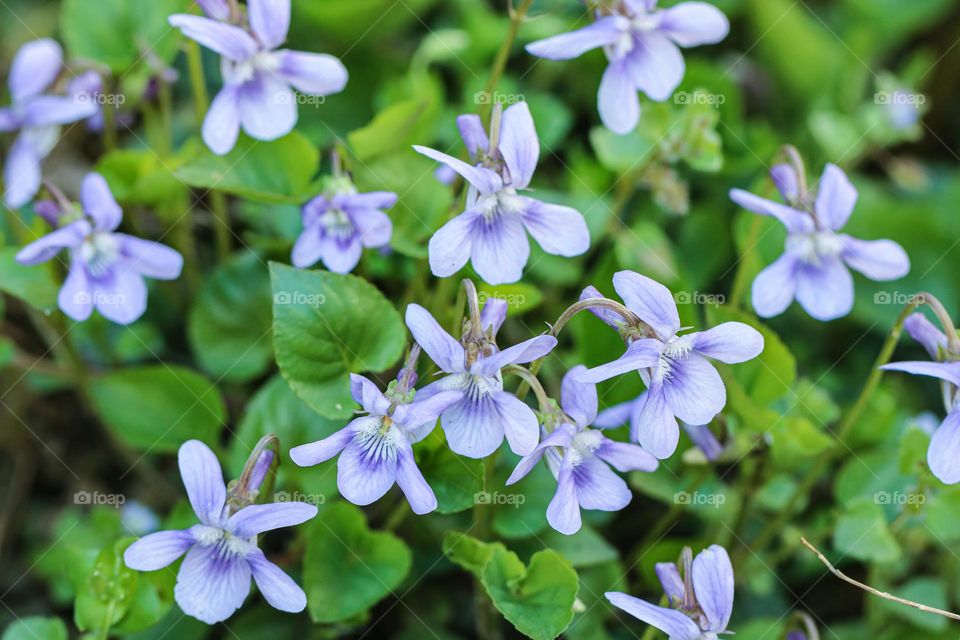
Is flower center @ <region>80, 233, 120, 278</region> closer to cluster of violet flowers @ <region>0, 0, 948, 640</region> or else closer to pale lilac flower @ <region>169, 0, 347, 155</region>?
cluster of violet flowers @ <region>0, 0, 948, 640</region>

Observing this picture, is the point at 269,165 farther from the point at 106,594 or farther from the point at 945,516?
the point at 945,516

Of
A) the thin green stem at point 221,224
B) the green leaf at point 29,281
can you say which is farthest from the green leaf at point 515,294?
the green leaf at point 29,281

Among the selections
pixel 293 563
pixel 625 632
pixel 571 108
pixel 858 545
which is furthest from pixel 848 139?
pixel 293 563

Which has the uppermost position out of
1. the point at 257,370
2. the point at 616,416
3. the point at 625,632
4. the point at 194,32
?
the point at 194,32

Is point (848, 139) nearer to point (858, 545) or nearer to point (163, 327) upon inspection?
point (858, 545)

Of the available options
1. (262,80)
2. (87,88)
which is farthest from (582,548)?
(87,88)

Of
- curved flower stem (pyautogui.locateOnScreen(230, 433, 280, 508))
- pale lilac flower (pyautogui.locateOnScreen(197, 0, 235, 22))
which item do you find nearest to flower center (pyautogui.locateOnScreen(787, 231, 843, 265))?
curved flower stem (pyautogui.locateOnScreen(230, 433, 280, 508))
